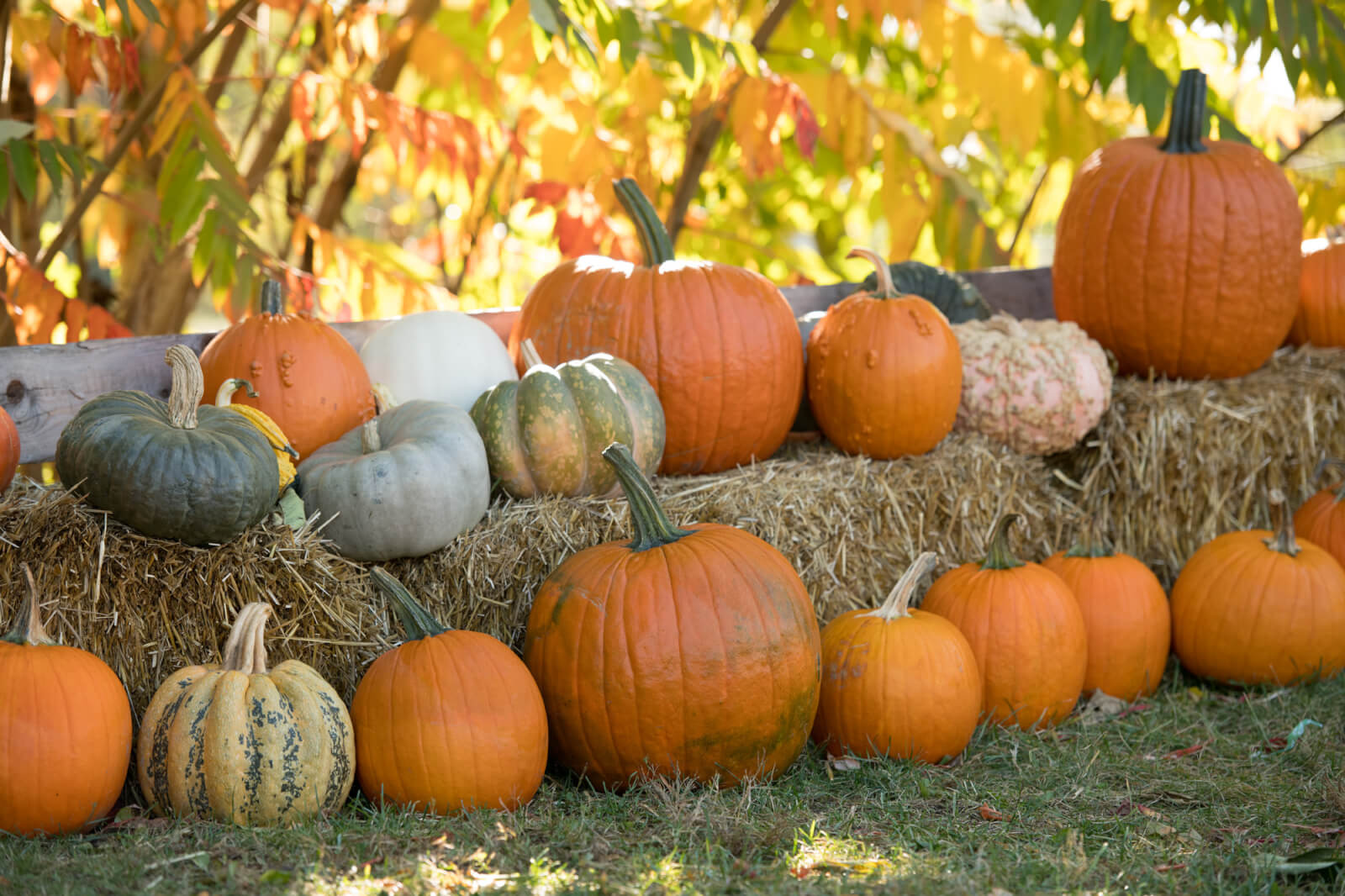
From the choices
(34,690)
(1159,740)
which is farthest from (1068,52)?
(34,690)

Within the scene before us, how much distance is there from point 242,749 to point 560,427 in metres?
1.04

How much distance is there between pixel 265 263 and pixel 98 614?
147 centimetres

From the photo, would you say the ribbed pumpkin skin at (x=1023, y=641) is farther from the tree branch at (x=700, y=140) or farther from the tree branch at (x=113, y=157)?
the tree branch at (x=113, y=157)

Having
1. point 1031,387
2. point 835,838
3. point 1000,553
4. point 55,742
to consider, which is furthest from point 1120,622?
point 55,742

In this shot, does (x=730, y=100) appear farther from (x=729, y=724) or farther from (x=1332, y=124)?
(x=729, y=724)

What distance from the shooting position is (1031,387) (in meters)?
3.47

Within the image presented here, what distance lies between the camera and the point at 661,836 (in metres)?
2.15

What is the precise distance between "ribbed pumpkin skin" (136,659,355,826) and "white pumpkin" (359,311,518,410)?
1055 millimetres

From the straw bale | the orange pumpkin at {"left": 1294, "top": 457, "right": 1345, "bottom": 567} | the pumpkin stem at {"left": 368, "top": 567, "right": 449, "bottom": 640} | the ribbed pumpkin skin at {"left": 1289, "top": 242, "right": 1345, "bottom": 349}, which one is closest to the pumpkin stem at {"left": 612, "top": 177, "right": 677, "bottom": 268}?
the straw bale

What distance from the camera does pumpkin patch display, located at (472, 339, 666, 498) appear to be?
2.78 meters

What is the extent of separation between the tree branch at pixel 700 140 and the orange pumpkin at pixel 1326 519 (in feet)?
8.58

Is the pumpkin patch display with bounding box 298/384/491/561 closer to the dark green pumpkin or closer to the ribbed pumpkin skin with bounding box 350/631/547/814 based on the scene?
the dark green pumpkin

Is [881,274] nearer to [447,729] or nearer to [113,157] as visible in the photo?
[447,729]

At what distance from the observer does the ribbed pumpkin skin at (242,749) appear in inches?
82.7
